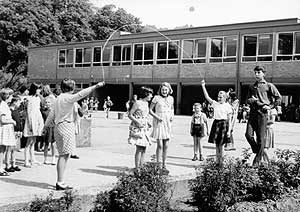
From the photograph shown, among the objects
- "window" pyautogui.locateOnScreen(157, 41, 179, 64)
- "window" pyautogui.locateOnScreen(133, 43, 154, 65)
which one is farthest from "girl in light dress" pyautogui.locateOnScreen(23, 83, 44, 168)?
"window" pyautogui.locateOnScreen(133, 43, 154, 65)

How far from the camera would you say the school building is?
3675 cm

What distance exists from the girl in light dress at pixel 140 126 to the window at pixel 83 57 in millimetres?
44163

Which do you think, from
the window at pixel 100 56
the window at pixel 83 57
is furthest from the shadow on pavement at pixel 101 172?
the window at pixel 83 57

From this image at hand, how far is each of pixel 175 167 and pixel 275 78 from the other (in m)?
28.5

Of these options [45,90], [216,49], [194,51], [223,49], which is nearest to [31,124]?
[45,90]

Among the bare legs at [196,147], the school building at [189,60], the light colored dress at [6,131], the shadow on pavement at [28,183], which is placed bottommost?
the shadow on pavement at [28,183]

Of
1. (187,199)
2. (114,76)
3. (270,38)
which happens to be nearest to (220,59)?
(270,38)

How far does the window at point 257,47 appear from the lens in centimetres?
3738

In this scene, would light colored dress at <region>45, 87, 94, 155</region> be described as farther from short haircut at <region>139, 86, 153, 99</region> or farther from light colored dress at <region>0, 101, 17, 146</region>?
short haircut at <region>139, 86, 153, 99</region>

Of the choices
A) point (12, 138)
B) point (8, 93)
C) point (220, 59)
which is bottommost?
point (12, 138)

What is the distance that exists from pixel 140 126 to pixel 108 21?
6010 cm

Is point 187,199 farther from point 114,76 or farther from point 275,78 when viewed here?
point 114,76

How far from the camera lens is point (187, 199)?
21.1 feet

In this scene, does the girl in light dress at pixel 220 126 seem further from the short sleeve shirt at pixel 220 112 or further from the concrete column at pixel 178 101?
the concrete column at pixel 178 101
